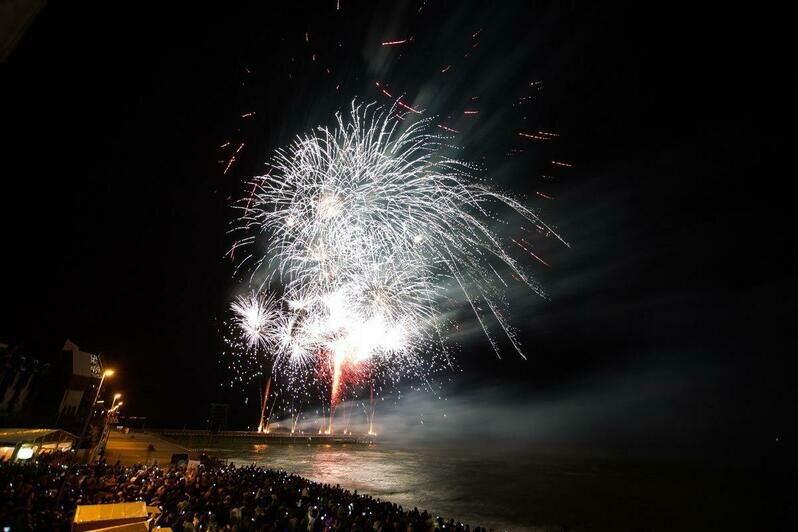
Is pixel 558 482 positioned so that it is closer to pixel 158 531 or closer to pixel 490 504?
pixel 490 504

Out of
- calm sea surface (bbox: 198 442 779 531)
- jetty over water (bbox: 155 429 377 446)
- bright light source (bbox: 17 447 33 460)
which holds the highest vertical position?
bright light source (bbox: 17 447 33 460)

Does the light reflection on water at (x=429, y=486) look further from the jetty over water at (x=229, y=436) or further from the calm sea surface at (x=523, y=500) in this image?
the jetty over water at (x=229, y=436)

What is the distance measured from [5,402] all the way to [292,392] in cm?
7495

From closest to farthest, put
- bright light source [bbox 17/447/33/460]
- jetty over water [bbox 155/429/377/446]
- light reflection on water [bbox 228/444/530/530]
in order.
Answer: bright light source [bbox 17/447/33/460]
light reflection on water [bbox 228/444/530/530]
jetty over water [bbox 155/429/377/446]

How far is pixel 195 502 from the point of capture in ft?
32.2

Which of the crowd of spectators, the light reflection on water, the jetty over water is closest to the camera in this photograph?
the crowd of spectators

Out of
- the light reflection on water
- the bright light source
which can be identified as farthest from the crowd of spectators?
the light reflection on water

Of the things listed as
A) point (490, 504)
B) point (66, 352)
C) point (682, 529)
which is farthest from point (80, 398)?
Result: point (682, 529)

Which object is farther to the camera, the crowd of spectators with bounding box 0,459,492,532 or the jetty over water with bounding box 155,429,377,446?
the jetty over water with bounding box 155,429,377,446

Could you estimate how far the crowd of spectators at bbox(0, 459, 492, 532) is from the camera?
7.98m

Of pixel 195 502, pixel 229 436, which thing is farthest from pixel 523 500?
pixel 229 436

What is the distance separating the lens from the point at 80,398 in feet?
101

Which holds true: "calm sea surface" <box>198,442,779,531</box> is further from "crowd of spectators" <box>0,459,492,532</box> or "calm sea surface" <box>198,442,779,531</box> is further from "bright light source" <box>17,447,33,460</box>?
"bright light source" <box>17,447,33,460</box>

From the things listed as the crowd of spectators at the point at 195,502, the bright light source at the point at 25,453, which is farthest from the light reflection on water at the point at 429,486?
the bright light source at the point at 25,453
